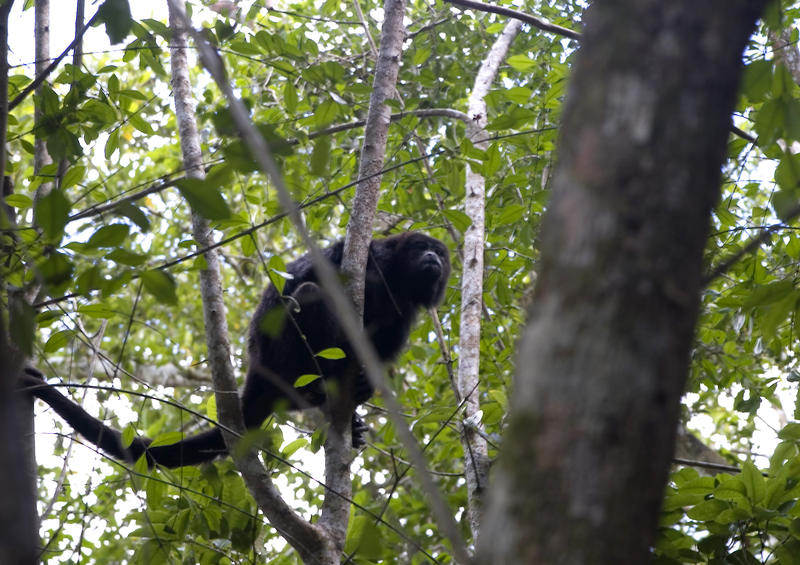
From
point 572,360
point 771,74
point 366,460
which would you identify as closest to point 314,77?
point 771,74

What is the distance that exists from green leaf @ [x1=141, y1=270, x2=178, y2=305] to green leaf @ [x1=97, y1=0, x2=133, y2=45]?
0.78 metres

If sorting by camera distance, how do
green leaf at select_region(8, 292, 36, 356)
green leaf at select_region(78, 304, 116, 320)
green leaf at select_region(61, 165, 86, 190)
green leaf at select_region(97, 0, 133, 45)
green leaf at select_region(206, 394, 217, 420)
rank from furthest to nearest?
1. green leaf at select_region(206, 394, 217, 420)
2. green leaf at select_region(61, 165, 86, 190)
3. green leaf at select_region(78, 304, 116, 320)
4. green leaf at select_region(97, 0, 133, 45)
5. green leaf at select_region(8, 292, 36, 356)

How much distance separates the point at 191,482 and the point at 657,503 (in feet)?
10.0

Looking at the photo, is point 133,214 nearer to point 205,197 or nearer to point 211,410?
point 205,197

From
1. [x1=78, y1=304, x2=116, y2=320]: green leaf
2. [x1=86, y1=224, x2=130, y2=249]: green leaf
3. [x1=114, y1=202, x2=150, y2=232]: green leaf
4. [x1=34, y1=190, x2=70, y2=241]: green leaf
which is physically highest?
[x1=78, y1=304, x2=116, y2=320]: green leaf

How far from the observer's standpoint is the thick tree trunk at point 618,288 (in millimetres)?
875

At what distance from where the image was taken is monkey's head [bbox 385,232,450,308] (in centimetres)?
544

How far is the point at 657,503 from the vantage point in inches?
35.2

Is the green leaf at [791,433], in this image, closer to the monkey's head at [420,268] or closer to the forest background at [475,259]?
the forest background at [475,259]

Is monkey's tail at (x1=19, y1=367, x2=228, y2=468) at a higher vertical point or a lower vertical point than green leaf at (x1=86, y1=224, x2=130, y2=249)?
higher

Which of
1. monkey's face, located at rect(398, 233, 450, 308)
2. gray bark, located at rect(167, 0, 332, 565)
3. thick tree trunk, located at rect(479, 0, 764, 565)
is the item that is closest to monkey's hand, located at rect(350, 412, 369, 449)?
monkey's face, located at rect(398, 233, 450, 308)

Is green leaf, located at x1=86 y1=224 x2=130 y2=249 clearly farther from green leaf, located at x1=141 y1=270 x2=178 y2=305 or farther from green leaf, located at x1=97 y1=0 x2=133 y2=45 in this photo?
green leaf, located at x1=97 y1=0 x2=133 y2=45

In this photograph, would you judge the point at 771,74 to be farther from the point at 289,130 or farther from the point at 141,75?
the point at 141,75

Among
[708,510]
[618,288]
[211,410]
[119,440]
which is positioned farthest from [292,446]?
[618,288]
